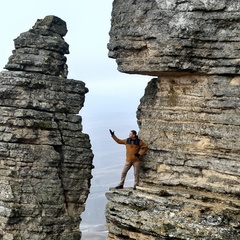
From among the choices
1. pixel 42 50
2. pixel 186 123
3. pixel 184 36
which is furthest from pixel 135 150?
Answer: pixel 42 50

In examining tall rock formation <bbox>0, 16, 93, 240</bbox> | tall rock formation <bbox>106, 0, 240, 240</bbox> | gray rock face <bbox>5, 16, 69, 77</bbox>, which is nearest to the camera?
tall rock formation <bbox>106, 0, 240, 240</bbox>

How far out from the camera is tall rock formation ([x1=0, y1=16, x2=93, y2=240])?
39688 millimetres

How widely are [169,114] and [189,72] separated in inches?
86.8

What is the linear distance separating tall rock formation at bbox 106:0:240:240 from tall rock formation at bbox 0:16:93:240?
15.9 metres

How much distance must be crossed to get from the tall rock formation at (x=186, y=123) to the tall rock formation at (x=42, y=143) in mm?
15930

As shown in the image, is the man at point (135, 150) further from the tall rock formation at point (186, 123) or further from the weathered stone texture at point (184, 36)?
the weathered stone texture at point (184, 36)

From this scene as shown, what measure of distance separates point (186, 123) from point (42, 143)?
18757 millimetres

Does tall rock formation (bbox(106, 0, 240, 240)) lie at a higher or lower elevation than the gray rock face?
lower

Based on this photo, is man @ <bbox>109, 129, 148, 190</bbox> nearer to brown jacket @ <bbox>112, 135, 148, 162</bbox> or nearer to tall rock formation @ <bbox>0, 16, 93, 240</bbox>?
brown jacket @ <bbox>112, 135, 148, 162</bbox>

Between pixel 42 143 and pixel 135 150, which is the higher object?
pixel 135 150

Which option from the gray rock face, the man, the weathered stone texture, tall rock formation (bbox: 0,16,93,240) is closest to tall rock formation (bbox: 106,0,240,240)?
the weathered stone texture

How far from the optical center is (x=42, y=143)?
4100 cm

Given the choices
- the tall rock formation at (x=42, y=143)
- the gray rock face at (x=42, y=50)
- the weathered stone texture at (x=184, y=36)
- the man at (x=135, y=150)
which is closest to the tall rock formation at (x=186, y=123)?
the weathered stone texture at (x=184, y=36)

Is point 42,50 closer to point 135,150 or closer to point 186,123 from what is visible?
point 135,150
